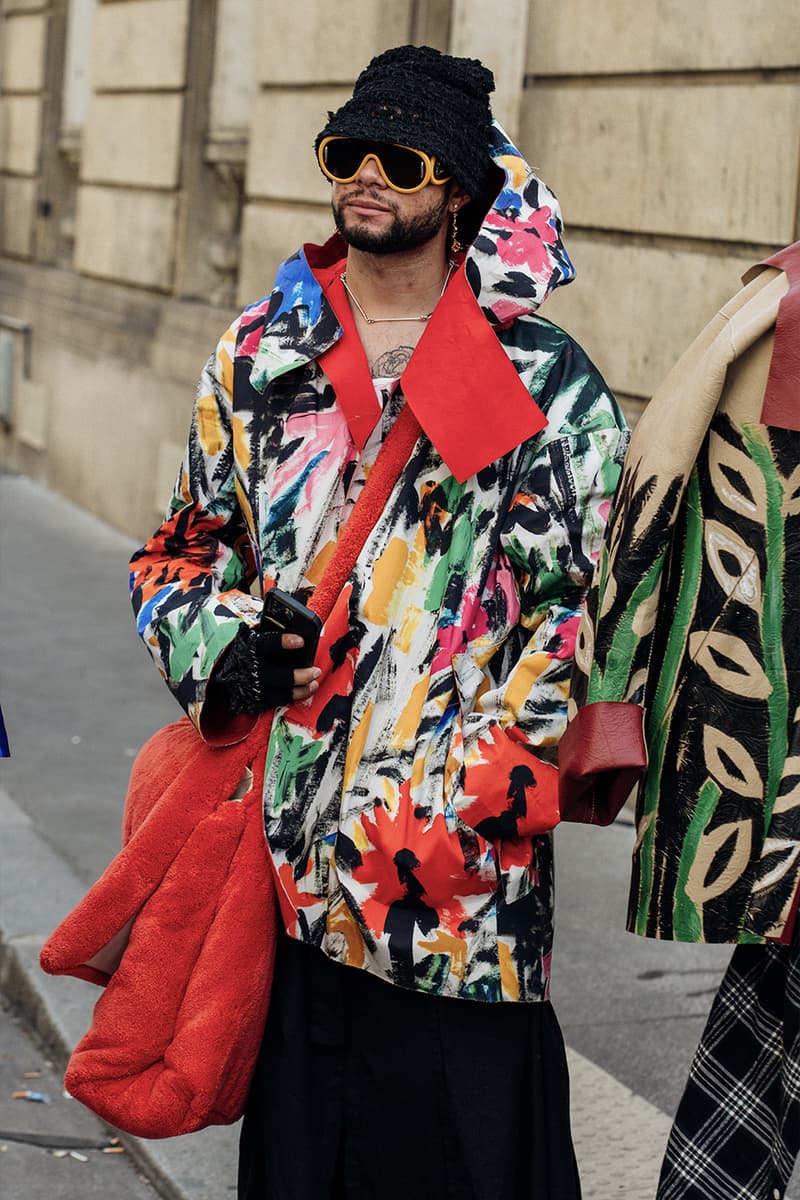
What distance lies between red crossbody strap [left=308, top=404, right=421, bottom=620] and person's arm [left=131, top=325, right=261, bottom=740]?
15 centimetres

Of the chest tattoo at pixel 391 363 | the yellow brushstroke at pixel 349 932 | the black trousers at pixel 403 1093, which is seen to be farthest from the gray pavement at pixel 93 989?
the chest tattoo at pixel 391 363

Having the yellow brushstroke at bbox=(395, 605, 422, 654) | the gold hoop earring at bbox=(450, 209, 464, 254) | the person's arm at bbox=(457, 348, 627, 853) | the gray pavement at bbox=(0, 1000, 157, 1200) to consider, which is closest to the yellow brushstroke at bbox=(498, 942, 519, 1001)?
the person's arm at bbox=(457, 348, 627, 853)

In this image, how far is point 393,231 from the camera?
2.55 metres

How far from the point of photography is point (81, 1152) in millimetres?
3807

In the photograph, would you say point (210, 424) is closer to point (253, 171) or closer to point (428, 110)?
point (428, 110)

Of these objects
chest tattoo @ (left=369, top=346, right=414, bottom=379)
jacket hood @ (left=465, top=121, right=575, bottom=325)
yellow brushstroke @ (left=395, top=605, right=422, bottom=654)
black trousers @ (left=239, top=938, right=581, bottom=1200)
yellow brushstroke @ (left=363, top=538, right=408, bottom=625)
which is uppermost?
jacket hood @ (left=465, top=121, right=575, bottom=325)

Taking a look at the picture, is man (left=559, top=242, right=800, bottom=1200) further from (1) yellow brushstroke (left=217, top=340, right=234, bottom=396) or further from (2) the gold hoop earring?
(1) yellow brushstroke (left=217, top=340, right=234, bottom=396)

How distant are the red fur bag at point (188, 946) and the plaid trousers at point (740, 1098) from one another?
608 millimetres

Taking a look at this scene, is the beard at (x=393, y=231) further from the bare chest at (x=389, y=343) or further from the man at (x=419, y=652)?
A: the bare chest at (x=389, y=343)

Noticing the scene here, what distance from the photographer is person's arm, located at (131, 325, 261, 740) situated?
268cm

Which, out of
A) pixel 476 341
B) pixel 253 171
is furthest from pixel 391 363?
pixel 253 171

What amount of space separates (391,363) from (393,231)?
7.8 inches

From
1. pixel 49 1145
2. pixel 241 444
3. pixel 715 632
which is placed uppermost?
pixel 241 444

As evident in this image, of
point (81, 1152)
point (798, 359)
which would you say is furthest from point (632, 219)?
point (798, 359)
